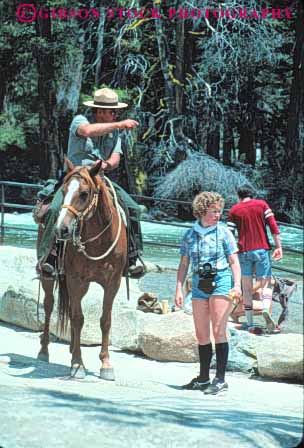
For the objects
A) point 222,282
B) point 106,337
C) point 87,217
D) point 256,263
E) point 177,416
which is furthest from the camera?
point 256,263

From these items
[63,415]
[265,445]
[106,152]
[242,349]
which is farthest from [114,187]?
[265,445]

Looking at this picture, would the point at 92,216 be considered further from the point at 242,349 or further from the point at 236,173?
the point at 236,173

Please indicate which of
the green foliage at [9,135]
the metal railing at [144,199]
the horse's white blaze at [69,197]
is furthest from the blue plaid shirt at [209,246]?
the green foliage at [9,135]

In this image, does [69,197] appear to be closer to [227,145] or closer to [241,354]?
[241,354]

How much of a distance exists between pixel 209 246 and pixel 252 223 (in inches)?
47.8

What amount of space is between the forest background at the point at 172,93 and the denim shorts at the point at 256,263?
885mm

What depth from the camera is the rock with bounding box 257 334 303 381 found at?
17.5ft

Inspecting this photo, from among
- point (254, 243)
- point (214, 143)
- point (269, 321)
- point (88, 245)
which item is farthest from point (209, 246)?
point (214, 143)

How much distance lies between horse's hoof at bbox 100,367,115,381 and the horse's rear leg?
526 mm

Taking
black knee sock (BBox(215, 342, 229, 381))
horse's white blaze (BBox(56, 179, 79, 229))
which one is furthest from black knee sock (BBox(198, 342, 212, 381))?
horse's white blaze (BBox(56, 179, 79, 229))

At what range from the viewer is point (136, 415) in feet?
12.4

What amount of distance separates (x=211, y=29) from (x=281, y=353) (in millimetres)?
2711

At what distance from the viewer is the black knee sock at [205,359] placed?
16.3 feet

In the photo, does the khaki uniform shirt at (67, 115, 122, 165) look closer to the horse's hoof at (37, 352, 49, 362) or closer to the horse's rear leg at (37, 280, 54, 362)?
the horse's rear leg at (37, 280, 54, 362)
